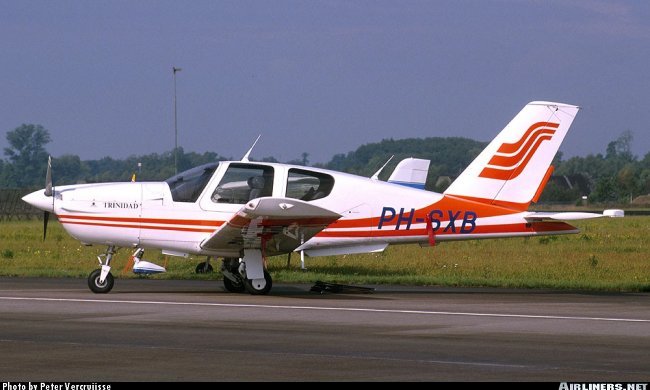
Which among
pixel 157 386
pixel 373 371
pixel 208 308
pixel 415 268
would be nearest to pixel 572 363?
pixel 373 371

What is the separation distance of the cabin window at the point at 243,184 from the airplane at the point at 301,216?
0.01m

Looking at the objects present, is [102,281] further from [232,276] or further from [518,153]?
[518,153]

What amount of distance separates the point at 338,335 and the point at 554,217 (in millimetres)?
5844

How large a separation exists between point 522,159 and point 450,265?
6.43 metres

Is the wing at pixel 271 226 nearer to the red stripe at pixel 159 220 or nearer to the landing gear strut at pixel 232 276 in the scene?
A: the red stripe at pixel 159 220

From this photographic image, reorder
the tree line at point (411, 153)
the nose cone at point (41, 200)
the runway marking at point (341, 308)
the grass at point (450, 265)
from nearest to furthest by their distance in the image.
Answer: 1. the runway marking at point (341, 308)
2. the nose cone at point (41, 200)
3. the grass at point (450, 265)
4. the tree line at point (411, 153)

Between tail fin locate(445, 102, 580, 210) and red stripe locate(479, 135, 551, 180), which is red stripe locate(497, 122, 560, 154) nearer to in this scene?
tail fin locate(445, 102, 580, 210)

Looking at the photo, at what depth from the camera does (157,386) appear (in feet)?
25.2

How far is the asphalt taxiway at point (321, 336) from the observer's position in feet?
27.9

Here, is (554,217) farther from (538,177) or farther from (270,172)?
(270,172)

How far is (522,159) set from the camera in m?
16.2

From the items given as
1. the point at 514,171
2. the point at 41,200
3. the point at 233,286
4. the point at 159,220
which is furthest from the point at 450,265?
the point at 41,200

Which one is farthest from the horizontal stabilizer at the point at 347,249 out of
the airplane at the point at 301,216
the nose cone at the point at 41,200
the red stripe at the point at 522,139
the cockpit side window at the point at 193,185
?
the nose cone at the point at 41,200

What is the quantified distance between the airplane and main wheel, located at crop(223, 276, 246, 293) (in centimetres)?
2
